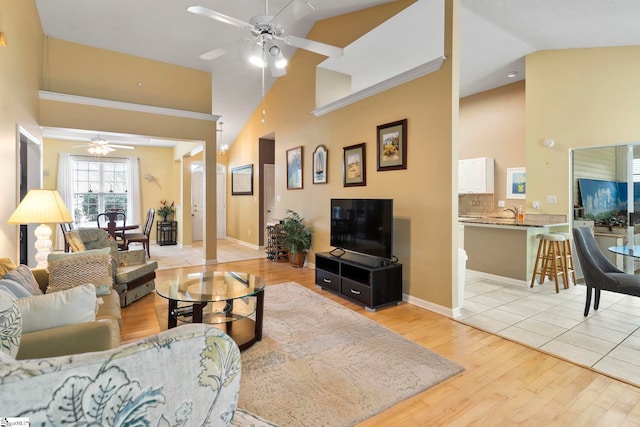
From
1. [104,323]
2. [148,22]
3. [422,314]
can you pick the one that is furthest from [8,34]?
[422,314]

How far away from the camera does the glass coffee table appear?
8.48ft

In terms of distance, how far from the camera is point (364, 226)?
3.99 meters

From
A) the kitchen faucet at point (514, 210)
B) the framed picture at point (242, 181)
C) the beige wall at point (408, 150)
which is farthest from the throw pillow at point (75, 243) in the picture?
the kitchen faucet at point (514, 210)

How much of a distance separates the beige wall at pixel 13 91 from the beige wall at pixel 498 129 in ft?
22.5

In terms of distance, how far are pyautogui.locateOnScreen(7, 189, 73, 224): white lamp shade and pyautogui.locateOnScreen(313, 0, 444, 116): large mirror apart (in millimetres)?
3732

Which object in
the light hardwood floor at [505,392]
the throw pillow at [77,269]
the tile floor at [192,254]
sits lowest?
the light hardwood floor at [505,392]

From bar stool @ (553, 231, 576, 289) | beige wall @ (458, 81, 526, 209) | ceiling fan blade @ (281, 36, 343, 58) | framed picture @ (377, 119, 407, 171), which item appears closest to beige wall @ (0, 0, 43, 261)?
ceiling fan blade @ (281, 36, 343, 58)

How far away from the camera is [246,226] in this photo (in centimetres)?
812

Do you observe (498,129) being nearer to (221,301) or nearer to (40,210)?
(221,301)

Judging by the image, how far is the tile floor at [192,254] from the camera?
611 cm

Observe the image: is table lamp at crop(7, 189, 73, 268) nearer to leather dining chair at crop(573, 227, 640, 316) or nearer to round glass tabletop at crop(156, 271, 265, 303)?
round glass tabletop at crop(156, 271, 265, 303)

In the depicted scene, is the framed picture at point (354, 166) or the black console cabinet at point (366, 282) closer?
the black console cabinet at point (366, 282)

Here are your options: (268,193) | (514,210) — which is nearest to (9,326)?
(514,210)

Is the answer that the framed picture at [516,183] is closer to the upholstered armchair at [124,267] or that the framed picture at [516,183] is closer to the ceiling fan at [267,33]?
the ceiling fan at [267,33]
